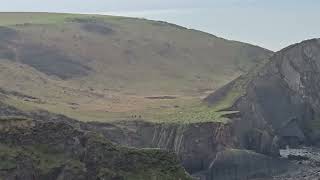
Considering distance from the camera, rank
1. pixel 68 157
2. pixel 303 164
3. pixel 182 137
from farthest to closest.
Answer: pixel 303 164 < pixel 182 137 < pixel 68 157

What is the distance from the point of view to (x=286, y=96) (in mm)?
149625

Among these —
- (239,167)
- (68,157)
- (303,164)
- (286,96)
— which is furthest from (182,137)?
(68,157)

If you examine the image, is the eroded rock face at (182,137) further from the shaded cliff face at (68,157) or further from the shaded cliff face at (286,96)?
the shaded cliff face at (68,157)

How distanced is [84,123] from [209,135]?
20604 millimetres

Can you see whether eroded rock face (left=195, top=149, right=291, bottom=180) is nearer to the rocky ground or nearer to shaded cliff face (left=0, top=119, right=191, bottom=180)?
the rocky ground

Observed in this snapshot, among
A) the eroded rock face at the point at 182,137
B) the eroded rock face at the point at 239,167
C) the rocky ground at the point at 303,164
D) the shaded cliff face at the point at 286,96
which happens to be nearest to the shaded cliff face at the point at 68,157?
the eroded rock face at the point at 239,167

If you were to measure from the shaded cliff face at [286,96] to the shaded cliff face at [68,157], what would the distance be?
61.5m

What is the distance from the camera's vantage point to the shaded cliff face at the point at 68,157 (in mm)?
76500

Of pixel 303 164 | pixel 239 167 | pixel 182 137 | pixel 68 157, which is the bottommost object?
pixel 239 167

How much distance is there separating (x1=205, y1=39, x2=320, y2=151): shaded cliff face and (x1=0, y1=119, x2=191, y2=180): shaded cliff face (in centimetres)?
6149

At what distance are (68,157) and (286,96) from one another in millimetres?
78806

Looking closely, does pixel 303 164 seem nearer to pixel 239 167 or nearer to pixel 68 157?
pixel 239 167

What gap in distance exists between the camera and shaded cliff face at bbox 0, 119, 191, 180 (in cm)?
7650

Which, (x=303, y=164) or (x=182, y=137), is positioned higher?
(x=182, y=137)
